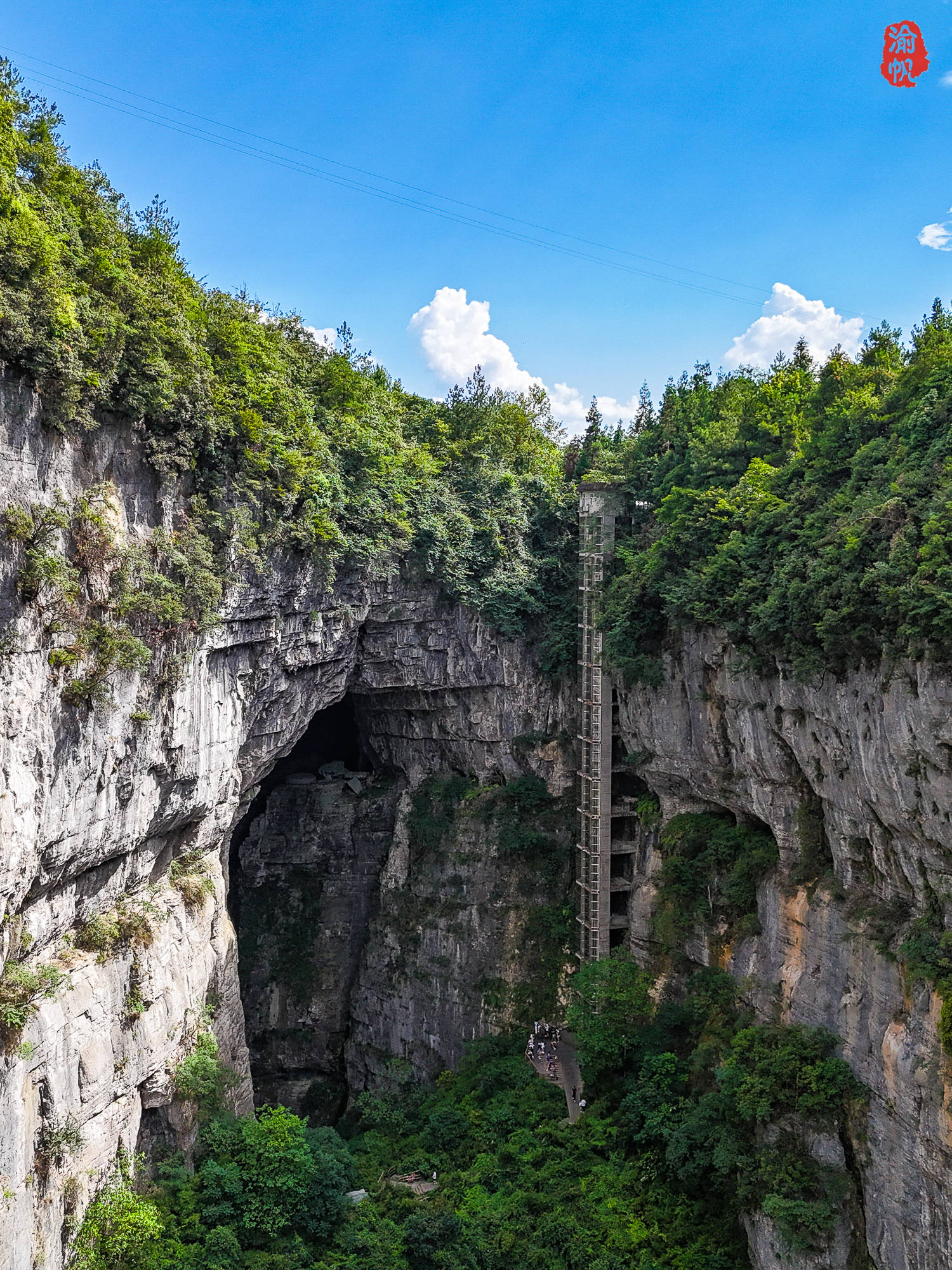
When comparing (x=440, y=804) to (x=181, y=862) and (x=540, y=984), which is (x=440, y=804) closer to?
(x=540, y=984)

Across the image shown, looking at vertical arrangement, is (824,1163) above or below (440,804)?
below

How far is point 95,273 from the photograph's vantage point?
622 inches

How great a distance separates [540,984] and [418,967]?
4.37 metres

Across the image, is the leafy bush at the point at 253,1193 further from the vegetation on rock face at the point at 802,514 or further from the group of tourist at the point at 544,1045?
the vegetation on rock face at the point at 802,514

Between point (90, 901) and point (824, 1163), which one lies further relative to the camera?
point (90, 901)

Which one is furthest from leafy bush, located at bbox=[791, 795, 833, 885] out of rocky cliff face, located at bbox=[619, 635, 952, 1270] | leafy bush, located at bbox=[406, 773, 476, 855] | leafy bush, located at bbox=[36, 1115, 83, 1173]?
leafy bush, located at bbox=[36, 1115, 83, 1173]

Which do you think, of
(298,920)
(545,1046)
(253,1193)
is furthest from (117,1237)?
(298,920)

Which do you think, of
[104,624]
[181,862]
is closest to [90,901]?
[181,862]

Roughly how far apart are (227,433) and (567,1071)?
60.2 feet

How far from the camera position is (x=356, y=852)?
104 ft

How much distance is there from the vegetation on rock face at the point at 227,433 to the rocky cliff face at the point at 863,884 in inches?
327

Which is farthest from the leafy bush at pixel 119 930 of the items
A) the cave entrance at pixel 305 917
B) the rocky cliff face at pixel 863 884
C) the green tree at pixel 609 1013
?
the rocky cliff face at pixel 863 884

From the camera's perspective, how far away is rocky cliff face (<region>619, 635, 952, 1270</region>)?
14.2 meters

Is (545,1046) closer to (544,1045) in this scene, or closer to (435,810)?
(544,1045)
